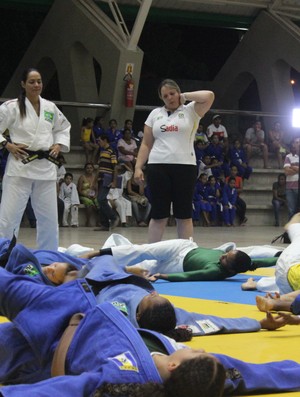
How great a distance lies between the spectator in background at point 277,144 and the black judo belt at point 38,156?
1197 centimetres

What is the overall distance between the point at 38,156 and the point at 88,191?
754cm

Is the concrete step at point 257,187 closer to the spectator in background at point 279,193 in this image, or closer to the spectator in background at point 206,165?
the spectator in background at point 279,193

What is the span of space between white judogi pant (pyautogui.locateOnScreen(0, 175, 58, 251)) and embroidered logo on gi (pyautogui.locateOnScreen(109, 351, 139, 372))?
13.5ft

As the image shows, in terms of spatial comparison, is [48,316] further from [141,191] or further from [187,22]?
[187,22]

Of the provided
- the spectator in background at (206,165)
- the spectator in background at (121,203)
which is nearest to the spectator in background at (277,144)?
the spectator in background at (206,165)

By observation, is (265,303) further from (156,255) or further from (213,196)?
(213,196)

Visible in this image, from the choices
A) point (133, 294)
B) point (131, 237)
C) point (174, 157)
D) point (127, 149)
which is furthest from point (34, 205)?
point (127, 149)

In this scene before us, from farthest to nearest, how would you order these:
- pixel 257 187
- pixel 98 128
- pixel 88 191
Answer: pixel 257 187 < pixel 98 128 < pixel 88 191

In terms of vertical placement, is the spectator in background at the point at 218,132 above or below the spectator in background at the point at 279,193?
above

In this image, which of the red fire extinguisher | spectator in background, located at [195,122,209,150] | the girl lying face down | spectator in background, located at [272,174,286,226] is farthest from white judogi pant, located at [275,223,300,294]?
the red fire extinguisher

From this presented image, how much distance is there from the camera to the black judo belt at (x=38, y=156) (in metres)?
6.70

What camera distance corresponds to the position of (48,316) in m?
2.96

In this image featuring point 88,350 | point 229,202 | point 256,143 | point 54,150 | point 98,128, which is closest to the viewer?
point 88,350

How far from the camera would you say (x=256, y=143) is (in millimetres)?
18266
